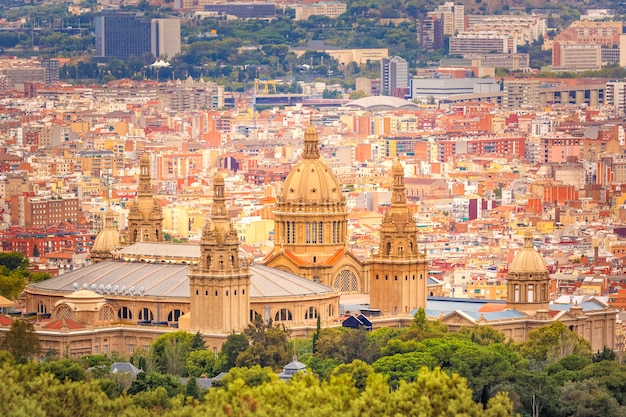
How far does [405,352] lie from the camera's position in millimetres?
84125

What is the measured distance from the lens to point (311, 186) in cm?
9788

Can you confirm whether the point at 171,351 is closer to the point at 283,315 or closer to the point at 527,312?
the point at 283,315

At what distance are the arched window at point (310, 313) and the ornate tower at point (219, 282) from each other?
10.2 feet

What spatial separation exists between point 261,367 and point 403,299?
15.2 meters

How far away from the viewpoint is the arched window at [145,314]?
9288 centimetres

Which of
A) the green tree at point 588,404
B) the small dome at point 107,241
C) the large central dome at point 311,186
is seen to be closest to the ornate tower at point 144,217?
the small dome at point 107,241

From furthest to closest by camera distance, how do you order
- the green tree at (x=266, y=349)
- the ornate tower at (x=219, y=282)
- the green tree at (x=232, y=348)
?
the ornate tower at (x=219, y=282) < the green tree at (x=232, y=348) < the green tree at (x=266, y=349)

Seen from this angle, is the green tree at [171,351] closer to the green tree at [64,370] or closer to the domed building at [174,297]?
the domed building at [174,297]

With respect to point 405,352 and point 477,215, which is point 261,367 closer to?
point 405,352

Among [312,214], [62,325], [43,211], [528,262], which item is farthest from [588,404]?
[43,211]

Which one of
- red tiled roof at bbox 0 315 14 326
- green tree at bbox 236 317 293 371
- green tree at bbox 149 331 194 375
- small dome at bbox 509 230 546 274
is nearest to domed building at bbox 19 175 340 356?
green tree at bbox 149 331 194 375

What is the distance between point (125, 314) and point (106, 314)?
75 centimetres

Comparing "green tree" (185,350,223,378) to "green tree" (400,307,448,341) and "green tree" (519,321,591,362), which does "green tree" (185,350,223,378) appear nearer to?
"green tree" (400,307,448,341)

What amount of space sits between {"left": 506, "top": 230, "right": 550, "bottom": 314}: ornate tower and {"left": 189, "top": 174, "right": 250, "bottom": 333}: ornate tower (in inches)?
396
